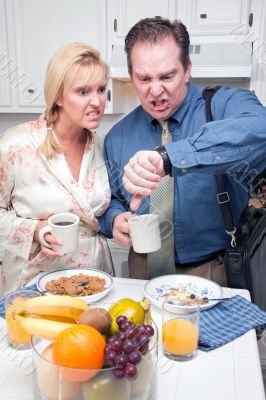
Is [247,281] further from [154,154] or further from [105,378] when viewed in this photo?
[105,378]

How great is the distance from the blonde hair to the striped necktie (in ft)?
1.02

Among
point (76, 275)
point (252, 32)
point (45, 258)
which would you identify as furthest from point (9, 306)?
point (252, 32)

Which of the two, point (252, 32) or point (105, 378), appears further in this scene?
point (252, 32)

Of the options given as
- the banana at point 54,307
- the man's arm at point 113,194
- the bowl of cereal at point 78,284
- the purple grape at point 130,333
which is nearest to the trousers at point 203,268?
the man's arm at point 113,194

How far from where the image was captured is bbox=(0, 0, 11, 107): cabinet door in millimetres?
2427

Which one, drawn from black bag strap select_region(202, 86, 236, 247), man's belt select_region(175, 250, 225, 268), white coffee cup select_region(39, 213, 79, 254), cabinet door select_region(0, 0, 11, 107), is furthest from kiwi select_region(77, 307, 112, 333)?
cabinet door select_region(0, 0, 11, 107)

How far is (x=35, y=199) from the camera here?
1.41m

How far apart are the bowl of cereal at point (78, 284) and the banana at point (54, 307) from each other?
27 cm

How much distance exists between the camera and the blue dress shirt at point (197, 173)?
1104mm

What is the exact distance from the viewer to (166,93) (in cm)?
137

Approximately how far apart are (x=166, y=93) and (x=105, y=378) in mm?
999

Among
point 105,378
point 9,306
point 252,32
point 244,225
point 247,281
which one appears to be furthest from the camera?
point 252,32

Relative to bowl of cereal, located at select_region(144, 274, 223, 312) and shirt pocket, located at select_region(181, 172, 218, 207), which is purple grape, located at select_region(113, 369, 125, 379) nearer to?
bowl of cereal, located at select_region(144, 274, 223, 312)

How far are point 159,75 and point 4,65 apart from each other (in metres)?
1.54
